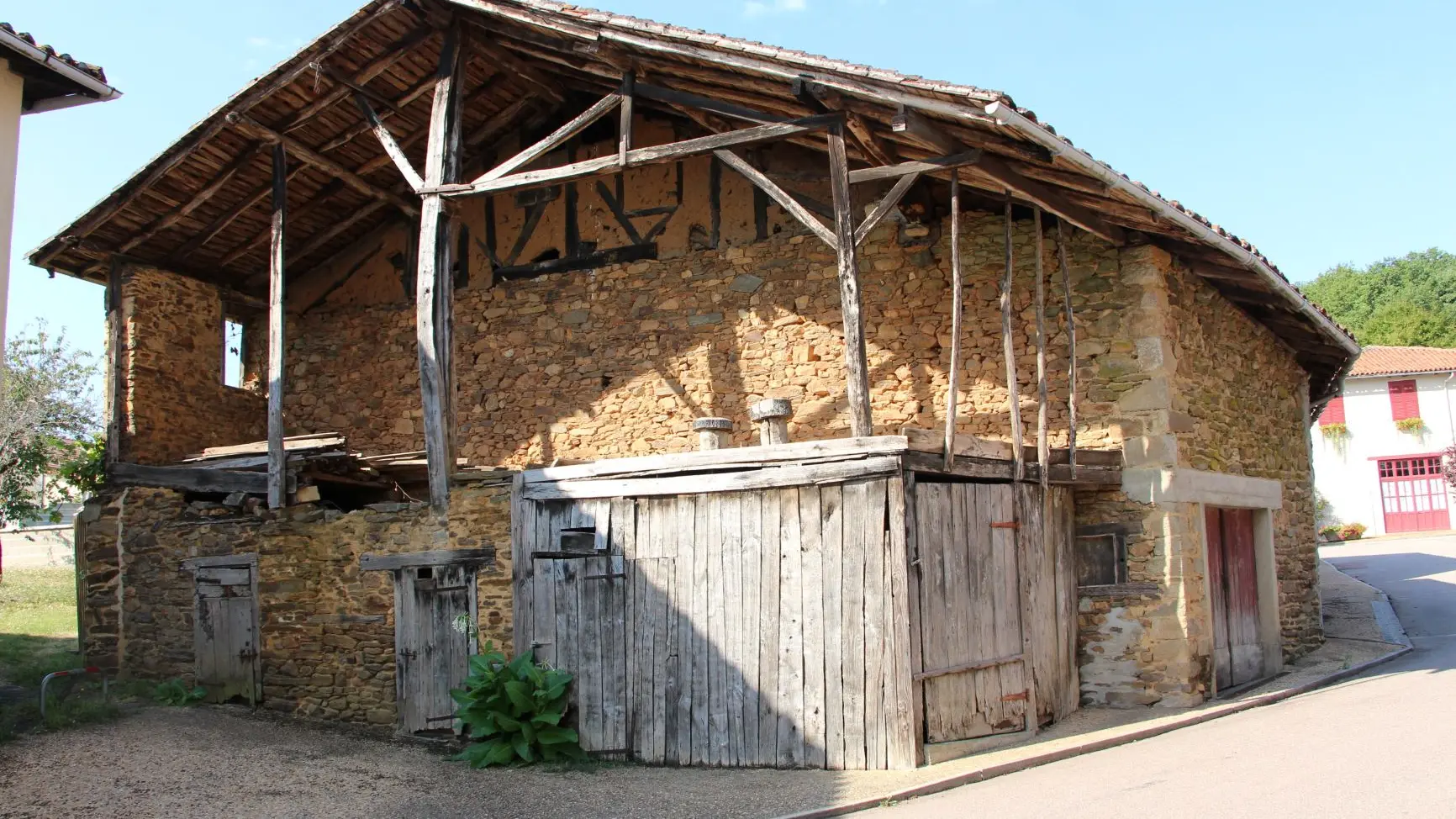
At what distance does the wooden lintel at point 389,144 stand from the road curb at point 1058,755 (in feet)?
19.1

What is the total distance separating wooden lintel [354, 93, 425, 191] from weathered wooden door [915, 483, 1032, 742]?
4827mm

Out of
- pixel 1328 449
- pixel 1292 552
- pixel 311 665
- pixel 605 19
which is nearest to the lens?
pixel 605 19

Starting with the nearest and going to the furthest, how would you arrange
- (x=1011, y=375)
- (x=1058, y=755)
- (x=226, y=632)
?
1. (x=1058, y=755)
2. (x=1011, y=375)
3. (x=226, y=632)

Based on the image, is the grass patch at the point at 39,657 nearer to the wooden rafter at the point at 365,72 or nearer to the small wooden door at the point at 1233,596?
the wooden rafter at the point at 365,72

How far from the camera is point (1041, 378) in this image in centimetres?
835

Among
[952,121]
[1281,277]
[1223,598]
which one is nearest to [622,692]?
[952,121]

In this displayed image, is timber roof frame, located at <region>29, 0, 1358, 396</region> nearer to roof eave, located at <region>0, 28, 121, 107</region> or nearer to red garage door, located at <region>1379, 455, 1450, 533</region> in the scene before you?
roof eave, located at <region>0, 28, 121, 107</region>

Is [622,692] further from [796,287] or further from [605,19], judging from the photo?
[605,19]

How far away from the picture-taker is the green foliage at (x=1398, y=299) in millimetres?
34562

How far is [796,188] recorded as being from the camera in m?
9.82

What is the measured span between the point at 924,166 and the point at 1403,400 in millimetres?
24732

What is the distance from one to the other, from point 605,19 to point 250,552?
18.0 ft

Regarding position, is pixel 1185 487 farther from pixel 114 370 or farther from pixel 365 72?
pixel 114 370

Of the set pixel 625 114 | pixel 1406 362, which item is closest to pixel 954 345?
pixel 625 114
